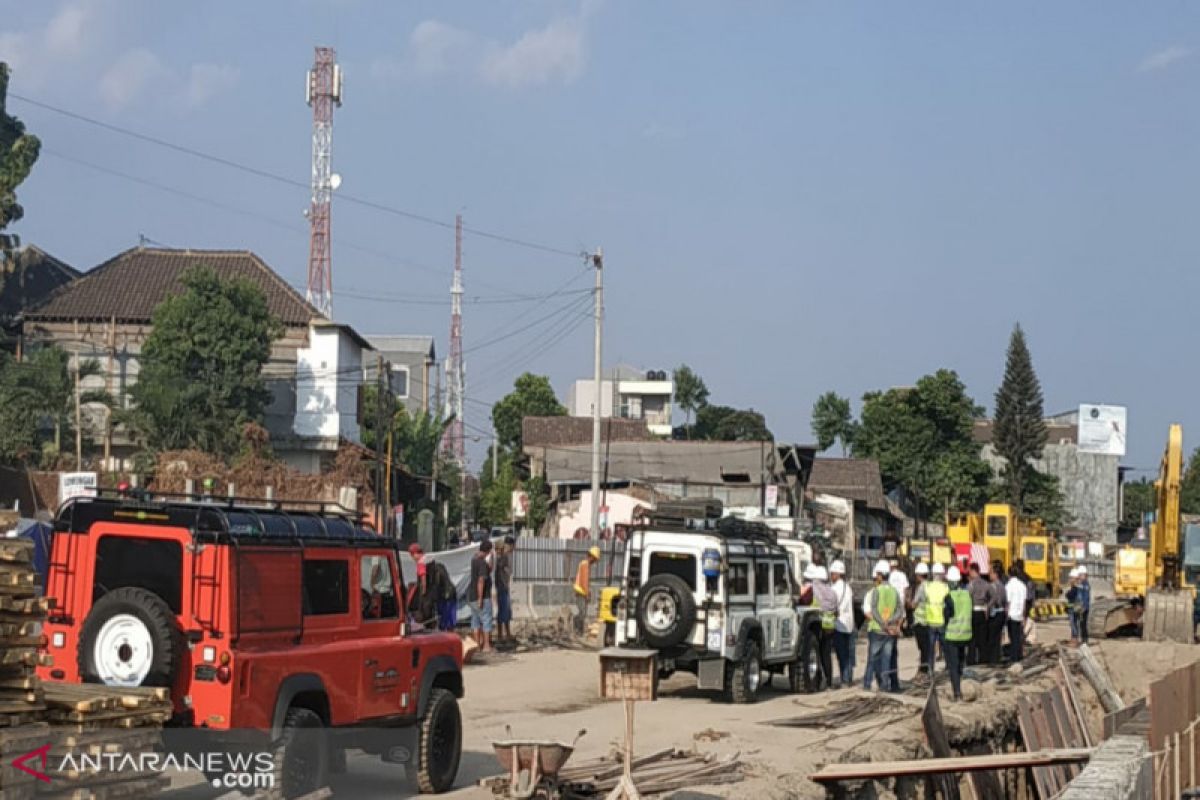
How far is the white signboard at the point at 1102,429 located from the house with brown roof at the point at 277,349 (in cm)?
5933

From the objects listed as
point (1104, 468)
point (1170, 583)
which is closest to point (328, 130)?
point (1170, 583)

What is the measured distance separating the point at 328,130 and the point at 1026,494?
52.4 m

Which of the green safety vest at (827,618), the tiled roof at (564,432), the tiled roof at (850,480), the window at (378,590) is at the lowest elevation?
the green safety vest at (827,618)

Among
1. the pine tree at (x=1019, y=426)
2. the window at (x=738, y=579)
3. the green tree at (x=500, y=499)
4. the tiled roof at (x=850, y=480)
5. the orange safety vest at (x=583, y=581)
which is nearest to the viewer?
the window at (x=738, y=579)

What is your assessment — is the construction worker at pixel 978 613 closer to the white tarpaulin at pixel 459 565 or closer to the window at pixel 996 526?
the white tarpaulin at pixel 459 565

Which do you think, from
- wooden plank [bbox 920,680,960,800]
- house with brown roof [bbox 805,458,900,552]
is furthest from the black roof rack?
house with brown roof [bbox 805,458,900,552]

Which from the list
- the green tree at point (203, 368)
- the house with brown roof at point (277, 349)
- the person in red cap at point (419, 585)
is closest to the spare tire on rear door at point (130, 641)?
the person in red cap at point (419, 585)

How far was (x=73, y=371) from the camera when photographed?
46406 millimetres

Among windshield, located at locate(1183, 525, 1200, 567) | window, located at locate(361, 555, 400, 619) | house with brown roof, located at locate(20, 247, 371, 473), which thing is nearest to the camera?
window, located at locate(361, 555, 400, 619)

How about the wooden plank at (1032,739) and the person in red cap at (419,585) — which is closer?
the wooden plank at (1032,739)

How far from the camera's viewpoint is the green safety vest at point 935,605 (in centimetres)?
2273

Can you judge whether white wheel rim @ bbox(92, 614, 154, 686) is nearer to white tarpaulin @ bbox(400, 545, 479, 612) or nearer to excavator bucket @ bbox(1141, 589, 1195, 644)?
white tarpaulin @ bbox(400, 545, 479, 612)

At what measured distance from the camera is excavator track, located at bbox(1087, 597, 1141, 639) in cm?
3612

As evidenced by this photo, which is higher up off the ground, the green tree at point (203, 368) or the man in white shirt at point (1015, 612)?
the green tree at point (203, 368)
